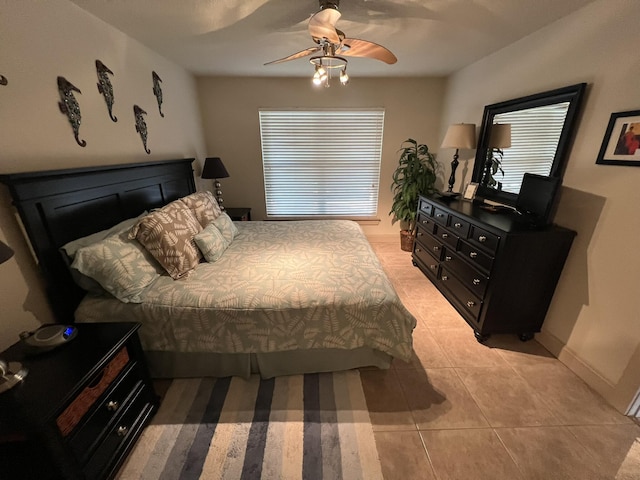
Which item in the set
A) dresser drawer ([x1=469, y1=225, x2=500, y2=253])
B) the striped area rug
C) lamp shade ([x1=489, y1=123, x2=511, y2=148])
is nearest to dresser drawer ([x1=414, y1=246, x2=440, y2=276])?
dresser drawer ([x1=469, y1=225, x2=500, y2=253])

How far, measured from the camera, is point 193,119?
317 centimetres

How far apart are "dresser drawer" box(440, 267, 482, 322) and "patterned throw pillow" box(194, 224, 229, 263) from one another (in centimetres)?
205

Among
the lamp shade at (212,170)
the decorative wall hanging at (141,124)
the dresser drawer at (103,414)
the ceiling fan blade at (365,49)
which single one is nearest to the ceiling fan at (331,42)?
the ceiling fan blade at (365,49)

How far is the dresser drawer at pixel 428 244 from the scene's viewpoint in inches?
104

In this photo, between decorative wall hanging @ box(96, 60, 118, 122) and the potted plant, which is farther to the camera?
the potted plant

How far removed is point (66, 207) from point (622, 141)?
10.4 feet

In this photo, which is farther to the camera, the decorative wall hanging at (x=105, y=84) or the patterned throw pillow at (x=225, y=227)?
the patterned throw pillow at (x=225, y=227)

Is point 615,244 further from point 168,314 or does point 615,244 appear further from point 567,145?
point 168,314

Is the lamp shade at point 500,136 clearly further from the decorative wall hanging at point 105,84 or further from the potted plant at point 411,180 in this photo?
the decorative wall hanging at point 105,84

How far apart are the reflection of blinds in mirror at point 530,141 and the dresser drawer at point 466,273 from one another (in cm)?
76

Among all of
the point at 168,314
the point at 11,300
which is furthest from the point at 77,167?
the point at 168,314

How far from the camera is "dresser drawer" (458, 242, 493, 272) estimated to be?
1.91m

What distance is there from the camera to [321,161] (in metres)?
3.74

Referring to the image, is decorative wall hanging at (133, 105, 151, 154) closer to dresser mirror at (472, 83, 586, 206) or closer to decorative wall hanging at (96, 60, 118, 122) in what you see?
decorative wall hanging at (96, 60, 118, 122)
